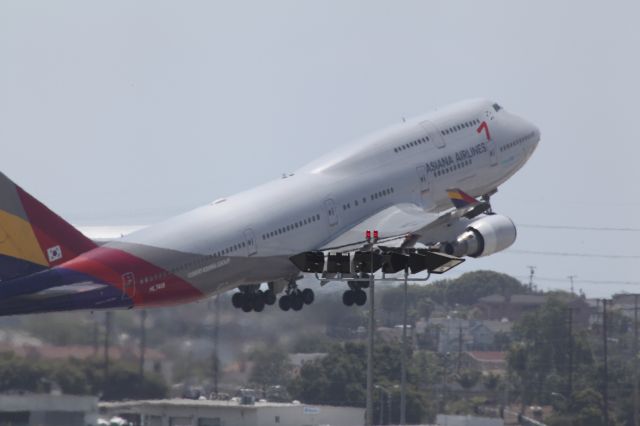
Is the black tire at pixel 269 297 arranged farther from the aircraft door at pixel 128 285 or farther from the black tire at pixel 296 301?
the aircraft door at pixel 128 285

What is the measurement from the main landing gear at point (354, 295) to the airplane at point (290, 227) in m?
0.06

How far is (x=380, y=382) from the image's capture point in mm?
87125

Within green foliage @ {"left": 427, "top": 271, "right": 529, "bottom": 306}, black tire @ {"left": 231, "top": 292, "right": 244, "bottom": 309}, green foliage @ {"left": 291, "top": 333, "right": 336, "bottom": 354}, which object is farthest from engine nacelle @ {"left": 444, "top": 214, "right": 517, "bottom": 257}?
green foliage @ {"left": 427, "top": 271, "right": 529, "bottom": 306}

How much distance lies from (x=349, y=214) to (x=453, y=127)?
287 inches

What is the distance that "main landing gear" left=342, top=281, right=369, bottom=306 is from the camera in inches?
3083

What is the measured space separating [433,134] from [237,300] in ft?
35.4

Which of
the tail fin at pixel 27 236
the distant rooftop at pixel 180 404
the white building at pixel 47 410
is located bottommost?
the white building at pixel 47 410

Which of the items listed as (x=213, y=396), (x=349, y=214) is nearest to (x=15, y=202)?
(x=213, y=396)

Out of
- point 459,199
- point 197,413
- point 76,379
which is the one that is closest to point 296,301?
point 459,199

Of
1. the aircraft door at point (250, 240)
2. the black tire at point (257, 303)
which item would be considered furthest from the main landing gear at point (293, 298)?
the aircraft door at point (250, 240)

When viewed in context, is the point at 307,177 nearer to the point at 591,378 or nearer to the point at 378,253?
the point at 378,253

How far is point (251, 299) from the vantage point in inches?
3046

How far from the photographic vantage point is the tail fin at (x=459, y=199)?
76.2 metres

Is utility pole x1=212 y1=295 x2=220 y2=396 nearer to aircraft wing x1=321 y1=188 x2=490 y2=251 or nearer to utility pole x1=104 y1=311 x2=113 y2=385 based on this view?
utility pole x1=104 y1=311 x2=113 y2=385
